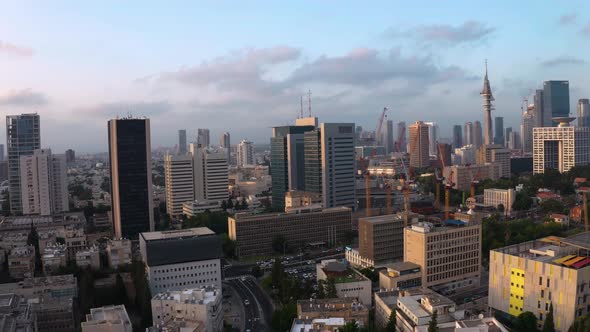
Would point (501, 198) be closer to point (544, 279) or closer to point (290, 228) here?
point (290, 228)

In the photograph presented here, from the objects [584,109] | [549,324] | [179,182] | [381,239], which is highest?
[584,109]

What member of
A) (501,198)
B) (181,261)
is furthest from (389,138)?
(181,261)

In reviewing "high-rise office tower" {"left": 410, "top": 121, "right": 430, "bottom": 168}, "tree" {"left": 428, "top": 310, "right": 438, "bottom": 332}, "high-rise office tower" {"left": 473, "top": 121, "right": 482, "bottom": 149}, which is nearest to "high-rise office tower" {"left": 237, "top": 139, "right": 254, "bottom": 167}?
"high-rise office tower" {"left": 410, "top": 121, "right": 430, "bottom": 168}

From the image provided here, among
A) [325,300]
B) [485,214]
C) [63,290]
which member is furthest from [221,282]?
[485,214]

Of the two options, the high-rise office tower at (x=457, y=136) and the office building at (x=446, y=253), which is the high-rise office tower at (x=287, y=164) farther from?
the high-rise office tower at (x=457, y=136)

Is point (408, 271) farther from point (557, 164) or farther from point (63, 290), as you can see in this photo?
point (557, 164)

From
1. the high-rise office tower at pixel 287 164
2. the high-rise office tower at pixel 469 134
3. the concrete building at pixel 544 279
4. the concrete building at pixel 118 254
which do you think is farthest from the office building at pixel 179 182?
the high-rise office tower at pixel 469 134

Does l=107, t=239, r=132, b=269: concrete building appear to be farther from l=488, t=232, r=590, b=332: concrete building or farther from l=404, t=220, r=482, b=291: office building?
l=488, t=232, r=590, b=332: concrete building
